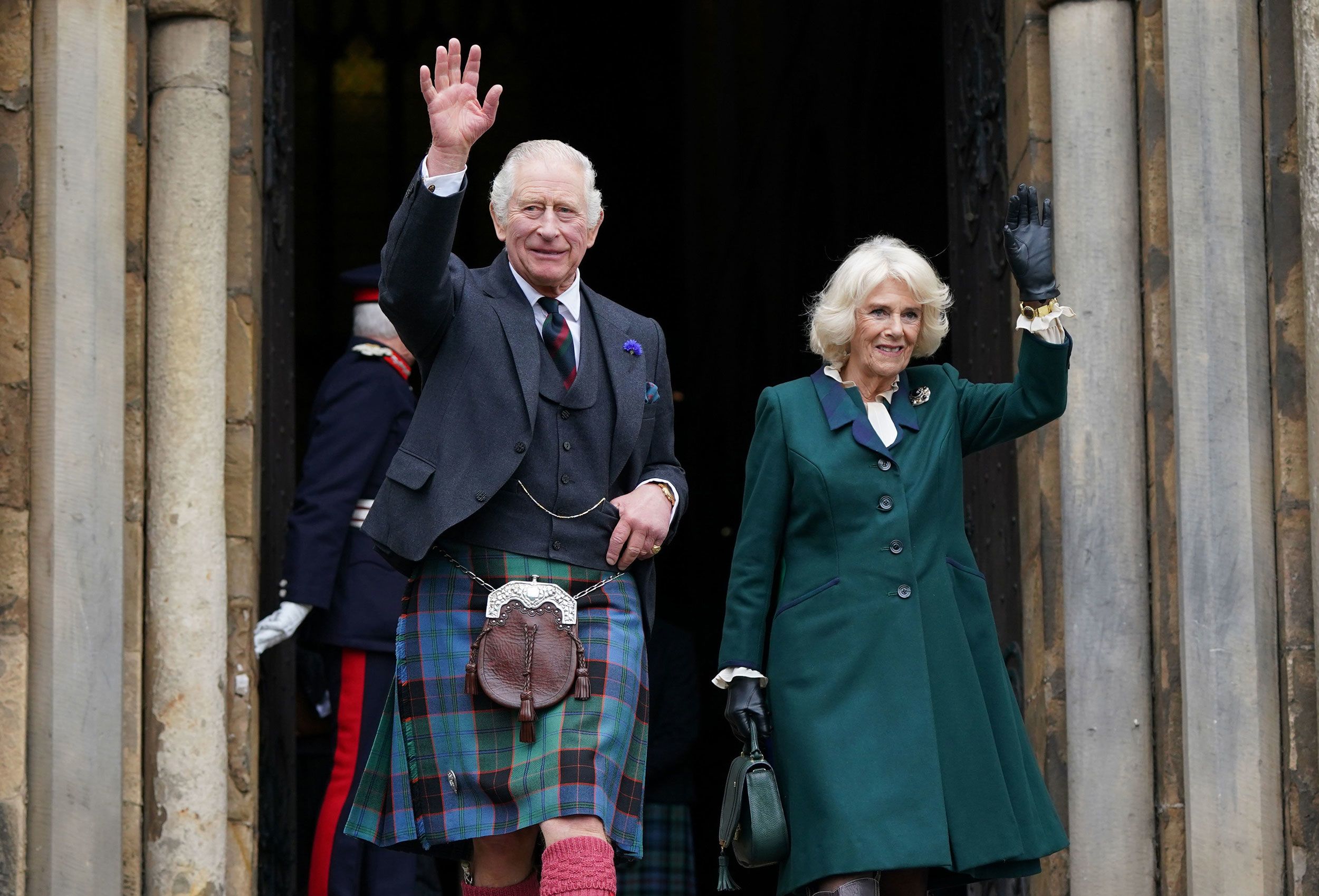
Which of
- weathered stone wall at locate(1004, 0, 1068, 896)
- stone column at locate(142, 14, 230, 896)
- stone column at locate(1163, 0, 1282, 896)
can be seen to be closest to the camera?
stone column at locate(1163, 0, 1282, 896)

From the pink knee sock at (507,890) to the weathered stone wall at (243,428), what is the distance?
3.57 ft

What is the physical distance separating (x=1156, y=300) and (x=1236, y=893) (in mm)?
1374

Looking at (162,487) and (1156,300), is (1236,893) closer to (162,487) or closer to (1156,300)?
(1156,300)

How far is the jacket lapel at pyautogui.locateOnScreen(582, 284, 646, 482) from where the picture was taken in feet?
13.4

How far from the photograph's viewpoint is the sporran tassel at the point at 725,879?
13.4 ft

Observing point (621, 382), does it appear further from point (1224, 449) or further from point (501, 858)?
point (1224, 449)

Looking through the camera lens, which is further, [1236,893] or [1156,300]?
[1156,300]

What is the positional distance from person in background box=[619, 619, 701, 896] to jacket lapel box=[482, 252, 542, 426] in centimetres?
265

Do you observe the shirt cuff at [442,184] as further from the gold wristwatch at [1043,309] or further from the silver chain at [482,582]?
the gold wristwatch at [1043,309]

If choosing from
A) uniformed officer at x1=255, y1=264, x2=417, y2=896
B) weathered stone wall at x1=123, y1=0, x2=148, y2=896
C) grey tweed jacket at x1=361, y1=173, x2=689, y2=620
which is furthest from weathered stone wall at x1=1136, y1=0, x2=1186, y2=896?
weathered stone wall at x1=123, y1=0, x2=148, y2=896

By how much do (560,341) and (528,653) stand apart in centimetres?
65

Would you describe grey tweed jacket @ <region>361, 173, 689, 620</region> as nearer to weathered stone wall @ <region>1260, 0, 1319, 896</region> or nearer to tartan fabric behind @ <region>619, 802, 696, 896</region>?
weathered stone wall @ <region>1260, 0, 1319, 896</region>

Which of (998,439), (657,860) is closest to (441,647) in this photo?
(998,439)

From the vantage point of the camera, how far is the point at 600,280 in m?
13.4
